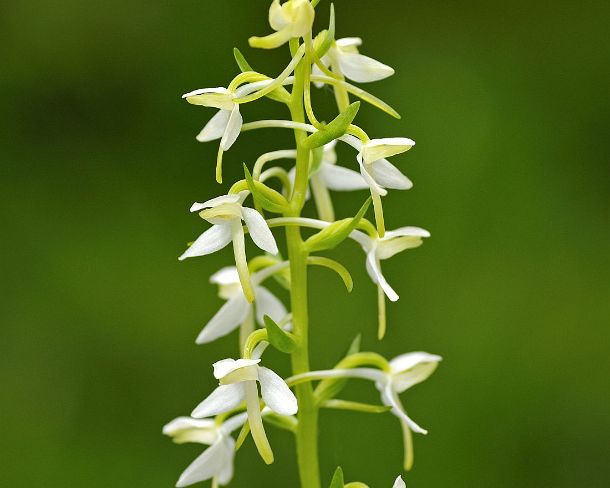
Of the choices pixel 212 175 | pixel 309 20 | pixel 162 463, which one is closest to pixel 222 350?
pixel 162 463

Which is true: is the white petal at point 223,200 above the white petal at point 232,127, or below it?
below

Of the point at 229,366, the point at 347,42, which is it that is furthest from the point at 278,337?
the point at 347,42

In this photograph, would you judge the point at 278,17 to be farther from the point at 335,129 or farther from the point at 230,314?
the point at 230,314

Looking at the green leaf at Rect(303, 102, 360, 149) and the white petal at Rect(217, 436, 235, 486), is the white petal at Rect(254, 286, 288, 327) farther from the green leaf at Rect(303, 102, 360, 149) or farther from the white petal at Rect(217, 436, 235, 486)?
the green leaf at Rect(303, 102, 360, 149)

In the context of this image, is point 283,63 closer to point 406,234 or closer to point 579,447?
point 579,447

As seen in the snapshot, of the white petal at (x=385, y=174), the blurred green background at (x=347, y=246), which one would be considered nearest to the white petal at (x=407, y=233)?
the white petal at (x=385, y=174)

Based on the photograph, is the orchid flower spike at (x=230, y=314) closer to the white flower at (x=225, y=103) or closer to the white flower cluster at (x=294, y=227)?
the white flower cluster at (x=294, y=227)

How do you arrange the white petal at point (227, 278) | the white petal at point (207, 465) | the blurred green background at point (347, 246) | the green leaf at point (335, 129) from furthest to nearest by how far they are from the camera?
the blurred green background at point (347, 246) → the white petal at point (227, 278) → the white petal at point (207, 465) → the green leaf at point (335, 129)

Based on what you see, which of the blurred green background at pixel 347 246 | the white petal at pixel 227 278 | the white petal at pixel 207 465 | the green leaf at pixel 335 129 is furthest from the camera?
the blurred green background at pixel 347 246
